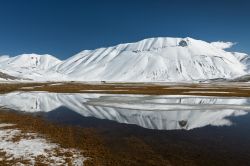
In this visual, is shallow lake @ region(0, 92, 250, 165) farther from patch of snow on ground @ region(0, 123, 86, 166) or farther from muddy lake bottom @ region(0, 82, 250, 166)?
patch of snow on ground @ region(0, 123, 86, 166)

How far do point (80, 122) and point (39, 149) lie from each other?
1151 cm

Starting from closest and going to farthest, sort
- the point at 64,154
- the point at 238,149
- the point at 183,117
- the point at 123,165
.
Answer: the point at 123,165
the point at 64,154
the point at 238,149
the point at 183,117

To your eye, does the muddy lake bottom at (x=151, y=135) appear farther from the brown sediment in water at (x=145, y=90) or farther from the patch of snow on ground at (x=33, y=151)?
the brown sediment in water at (x=145, y=90)

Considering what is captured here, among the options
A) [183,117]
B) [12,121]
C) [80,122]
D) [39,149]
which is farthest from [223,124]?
[12,121]

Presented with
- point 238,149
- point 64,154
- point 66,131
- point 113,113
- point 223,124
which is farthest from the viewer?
point 113,113

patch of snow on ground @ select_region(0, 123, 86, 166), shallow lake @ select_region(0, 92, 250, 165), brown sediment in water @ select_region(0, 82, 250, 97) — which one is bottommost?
brown sediment in water @ select_region(0, 82, 250, 97)

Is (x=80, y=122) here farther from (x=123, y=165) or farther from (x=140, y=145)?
(x=123, y=165)

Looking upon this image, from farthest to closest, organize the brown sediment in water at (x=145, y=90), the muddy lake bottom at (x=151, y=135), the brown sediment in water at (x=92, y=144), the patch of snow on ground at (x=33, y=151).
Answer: the brown sediment in water at (x=145, y=90), the muddy lake bottom at (x=151, y=135), the brown sediment in water at (x=92, y=144), the patch of snow on ground at (x=33, y=151)

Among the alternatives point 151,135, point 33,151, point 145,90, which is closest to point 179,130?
point 151,135

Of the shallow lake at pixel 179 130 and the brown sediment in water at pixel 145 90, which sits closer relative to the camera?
the shallow lake at pixel 179 130

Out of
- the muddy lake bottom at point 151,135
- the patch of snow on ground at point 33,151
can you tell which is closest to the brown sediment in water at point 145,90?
the muddy lake bottom at point 151,135

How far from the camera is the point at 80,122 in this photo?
100ft

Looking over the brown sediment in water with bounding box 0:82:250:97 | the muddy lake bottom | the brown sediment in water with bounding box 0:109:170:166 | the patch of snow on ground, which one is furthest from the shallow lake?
the brown sediment in water with bounding box 0:82:250:97

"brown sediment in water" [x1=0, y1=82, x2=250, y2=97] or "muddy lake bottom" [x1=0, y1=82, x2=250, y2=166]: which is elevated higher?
"muddy lake bottom" [x1=0, y1=82, x2=250, y2=166]
